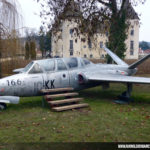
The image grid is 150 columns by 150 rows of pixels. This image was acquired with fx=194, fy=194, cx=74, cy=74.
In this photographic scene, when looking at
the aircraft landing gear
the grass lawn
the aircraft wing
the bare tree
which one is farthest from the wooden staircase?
the bare tree

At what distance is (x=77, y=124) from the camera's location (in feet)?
20.2

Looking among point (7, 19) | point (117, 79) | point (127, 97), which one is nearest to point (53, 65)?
point (117, 79)

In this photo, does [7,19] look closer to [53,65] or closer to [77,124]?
[53,65]

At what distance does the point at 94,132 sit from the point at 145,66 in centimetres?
2215

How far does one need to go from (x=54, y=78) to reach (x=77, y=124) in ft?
10.3

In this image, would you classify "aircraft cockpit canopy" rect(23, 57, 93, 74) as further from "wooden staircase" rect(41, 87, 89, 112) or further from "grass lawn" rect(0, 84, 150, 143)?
"grass lawn" rect(0, 84, 150, 143)

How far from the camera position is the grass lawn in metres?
5.09

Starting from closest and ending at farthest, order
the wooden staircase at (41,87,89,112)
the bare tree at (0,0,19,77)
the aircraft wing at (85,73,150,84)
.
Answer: the wooden staircase at (41,87,89,112), the aircraft wing at (85,73,150,84), the bare tree at (0,0,19,77)

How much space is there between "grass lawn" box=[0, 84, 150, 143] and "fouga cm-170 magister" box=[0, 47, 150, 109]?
746 mm

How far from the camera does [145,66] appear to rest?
84.0 ft

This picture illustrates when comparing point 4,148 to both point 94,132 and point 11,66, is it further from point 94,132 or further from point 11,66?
point 11,66

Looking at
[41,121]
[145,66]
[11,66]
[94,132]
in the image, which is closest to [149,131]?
[94,132]

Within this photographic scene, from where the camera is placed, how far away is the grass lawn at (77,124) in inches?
200

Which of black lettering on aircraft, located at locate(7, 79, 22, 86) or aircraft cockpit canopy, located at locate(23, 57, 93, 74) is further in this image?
aircraft cockpit canopy, located at locate(23, 57, 93, 74)
